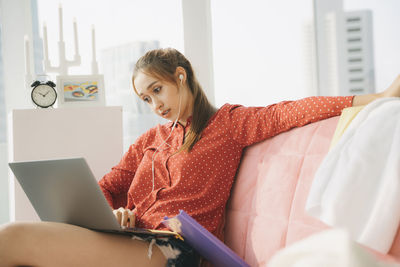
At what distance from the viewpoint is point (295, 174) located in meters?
1.22

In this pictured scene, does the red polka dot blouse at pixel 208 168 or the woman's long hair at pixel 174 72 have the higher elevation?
the woman's long hair at pixel 174 72

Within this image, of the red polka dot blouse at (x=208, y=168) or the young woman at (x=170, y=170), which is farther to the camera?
the red polka dot blouse at (x=208, y=168)

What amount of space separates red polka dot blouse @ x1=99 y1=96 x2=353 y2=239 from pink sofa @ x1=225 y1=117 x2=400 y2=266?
0.13 ft

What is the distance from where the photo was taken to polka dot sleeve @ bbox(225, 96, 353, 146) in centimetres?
122

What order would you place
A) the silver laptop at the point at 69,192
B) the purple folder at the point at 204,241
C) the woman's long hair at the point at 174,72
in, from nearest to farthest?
the purple folder at the point at 204,241, the silver laptop at the point at 69,192, the woman's long hair at the point at 174,72

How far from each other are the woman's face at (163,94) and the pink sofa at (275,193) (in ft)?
1.10

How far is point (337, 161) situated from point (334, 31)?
204cm

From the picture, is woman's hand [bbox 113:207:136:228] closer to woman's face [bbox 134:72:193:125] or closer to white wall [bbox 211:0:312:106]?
woman's face [bbox 134:72:193:125]

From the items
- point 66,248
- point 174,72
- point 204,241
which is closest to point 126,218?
point 66,248

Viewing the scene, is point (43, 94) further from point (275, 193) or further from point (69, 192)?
point (275, 193)

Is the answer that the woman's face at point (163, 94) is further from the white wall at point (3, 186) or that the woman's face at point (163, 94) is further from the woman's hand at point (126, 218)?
the white wall at point (3, 186)

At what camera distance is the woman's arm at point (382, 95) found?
1068 millimetres

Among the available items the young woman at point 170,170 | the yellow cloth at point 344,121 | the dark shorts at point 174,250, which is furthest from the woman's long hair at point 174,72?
the yellow cloth at point 344,121

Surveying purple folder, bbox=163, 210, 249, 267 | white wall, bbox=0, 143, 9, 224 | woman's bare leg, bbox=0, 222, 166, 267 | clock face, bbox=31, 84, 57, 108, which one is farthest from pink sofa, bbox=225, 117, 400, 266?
white wall, bbox=0, 143, 9, 224
